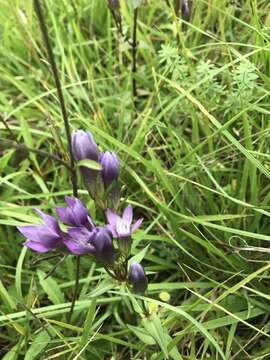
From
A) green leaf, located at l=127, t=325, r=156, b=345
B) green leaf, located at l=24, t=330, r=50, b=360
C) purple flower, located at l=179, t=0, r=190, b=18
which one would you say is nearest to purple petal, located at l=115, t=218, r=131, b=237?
green leaf, located at l=127, t=325, r=156, b=345

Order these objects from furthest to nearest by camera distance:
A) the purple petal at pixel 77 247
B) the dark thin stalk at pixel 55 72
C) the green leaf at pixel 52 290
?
the green leaf at pixel 52 290 → the purple petal at pixel 77 247 → the dark thin stalk at pixel 55 72

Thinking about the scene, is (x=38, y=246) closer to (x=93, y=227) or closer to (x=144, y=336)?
(x=93, y=227)

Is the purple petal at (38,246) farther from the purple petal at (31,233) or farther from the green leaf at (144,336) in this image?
the green leaf at (144,336)

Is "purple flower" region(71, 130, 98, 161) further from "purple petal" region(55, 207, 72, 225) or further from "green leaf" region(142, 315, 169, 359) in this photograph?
"green leaf" region(142, 315, 169, 359)

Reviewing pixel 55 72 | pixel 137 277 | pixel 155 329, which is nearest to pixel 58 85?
pixel 55 72

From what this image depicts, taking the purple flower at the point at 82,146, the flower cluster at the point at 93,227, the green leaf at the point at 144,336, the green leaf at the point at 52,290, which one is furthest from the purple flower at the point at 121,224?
the green leaf at the point at 52,290

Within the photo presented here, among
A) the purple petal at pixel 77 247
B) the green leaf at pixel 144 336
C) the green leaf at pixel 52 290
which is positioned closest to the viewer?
the purple petal at pixel 77 247

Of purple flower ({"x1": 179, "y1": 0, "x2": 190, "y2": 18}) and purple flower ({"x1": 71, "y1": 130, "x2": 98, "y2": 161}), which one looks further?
purple flower ({"x1": 179, "y1": 0, "x2": 190, "y2": 18})

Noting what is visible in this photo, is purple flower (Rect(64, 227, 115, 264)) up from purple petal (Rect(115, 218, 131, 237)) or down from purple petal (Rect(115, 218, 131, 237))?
up
